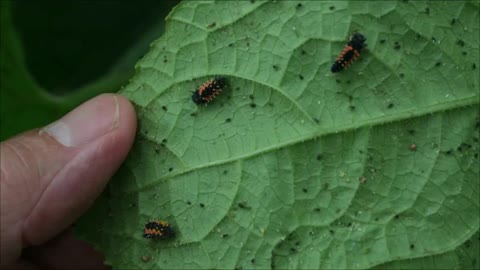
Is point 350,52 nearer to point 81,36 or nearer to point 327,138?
point 327,138

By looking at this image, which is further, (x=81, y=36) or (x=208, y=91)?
(x=81, y=36)

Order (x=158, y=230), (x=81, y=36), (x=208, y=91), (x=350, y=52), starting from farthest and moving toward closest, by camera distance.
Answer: (x=81, y=36), (x=158, y=230), (x=208, y=91), (x=350, y=52)

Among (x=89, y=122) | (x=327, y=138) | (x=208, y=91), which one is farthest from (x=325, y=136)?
(x=89, y=122)

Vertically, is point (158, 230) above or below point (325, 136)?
below

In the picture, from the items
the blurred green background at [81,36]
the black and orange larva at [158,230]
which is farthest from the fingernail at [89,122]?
the blurred green background at [81,36]

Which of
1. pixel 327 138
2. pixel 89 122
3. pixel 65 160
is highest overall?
pixel 89 122

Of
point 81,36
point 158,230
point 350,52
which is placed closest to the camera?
point 350,52

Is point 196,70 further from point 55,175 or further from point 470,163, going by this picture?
point 470,163
